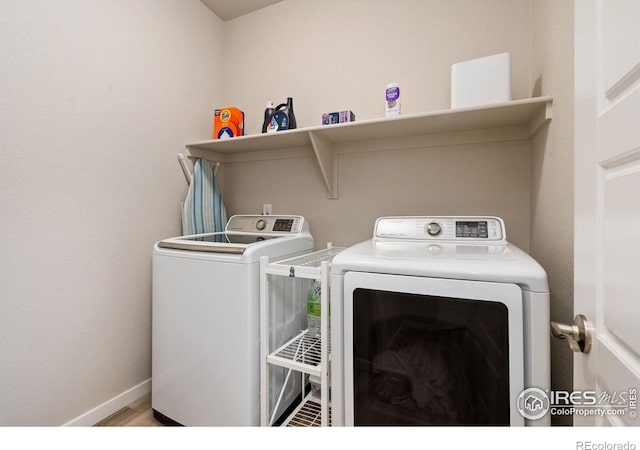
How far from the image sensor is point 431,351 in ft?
3.30

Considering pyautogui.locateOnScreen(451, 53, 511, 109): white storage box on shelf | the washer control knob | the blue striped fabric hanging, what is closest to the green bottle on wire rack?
the washer control knob

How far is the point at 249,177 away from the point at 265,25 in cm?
121

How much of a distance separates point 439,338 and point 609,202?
640mm

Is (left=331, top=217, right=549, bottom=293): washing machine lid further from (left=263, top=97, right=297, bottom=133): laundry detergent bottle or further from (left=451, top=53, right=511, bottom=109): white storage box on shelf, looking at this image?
(left=263, top=97, right=297, bottom=133): laundry detergent bottle

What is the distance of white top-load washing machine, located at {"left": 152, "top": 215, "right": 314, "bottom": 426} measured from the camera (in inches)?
54.1

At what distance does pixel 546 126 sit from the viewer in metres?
1.32

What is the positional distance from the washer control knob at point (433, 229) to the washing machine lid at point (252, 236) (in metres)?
0.77

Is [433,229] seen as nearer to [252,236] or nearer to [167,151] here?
[252,236]

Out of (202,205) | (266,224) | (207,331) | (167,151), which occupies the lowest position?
(207,331)

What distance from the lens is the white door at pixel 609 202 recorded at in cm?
47

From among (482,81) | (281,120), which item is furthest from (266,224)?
(482,81)

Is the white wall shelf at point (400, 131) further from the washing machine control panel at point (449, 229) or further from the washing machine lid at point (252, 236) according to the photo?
the washing machine control panel at point (449, 229)
